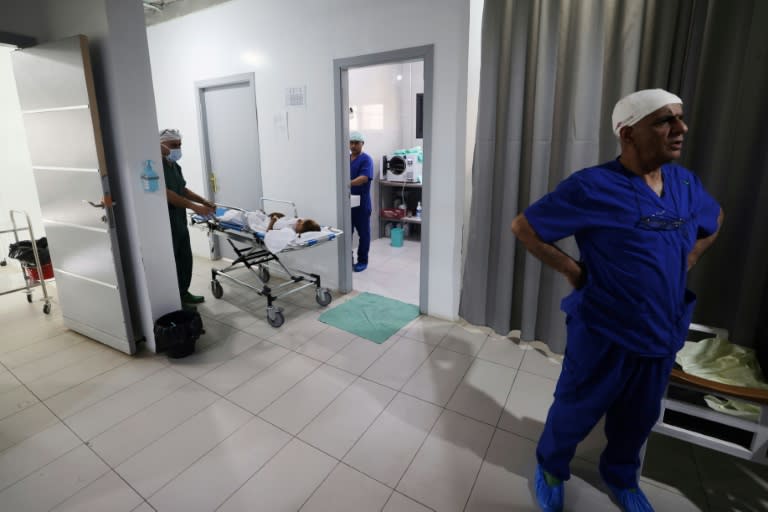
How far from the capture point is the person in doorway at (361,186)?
4477 millimetres

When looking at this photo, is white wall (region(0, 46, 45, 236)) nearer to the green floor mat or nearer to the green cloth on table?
the green floor mat

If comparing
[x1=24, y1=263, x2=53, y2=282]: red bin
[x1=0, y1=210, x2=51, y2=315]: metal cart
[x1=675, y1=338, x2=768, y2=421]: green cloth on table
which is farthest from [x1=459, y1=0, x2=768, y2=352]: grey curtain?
[x1=24, y1=263, x2=53, y2=282]: red bin

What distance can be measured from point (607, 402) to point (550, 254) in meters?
0.59

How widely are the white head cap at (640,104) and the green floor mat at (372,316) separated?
7.18 feet

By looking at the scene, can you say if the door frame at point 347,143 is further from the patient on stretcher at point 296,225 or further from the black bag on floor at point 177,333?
the black bag on floor at point 177,333

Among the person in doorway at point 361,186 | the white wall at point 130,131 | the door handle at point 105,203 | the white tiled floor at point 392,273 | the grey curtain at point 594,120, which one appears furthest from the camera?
the person in doorway at point 361,186

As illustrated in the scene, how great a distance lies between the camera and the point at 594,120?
7.51ft

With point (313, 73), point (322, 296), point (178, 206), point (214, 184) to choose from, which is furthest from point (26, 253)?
point (313, 73)

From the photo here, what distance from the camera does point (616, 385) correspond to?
1406 mm

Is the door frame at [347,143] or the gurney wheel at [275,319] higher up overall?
the door frame at [347,143]

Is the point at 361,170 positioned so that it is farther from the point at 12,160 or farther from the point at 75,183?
the point at 12,160

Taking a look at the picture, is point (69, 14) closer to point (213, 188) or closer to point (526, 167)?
point (213, 188)

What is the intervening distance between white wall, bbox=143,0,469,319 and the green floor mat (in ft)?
1.10

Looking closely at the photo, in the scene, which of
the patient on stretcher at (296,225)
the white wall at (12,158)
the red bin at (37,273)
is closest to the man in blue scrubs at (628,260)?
the patient on stretcher at (296,225)
